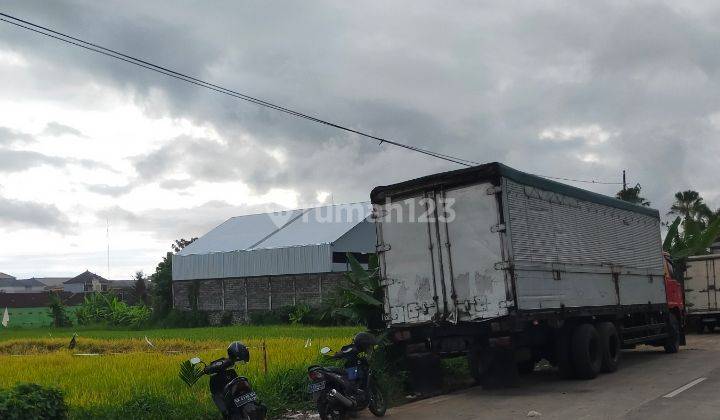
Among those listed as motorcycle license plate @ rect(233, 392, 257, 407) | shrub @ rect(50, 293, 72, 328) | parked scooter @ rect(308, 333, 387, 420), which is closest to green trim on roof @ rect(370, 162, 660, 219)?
parked scooter @ rect(308, 333, 387, 420)

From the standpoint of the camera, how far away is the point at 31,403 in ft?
27.1

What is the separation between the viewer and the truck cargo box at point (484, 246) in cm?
1151

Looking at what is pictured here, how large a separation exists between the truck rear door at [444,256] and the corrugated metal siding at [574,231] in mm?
460

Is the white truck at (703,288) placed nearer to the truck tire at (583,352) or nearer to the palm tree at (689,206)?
the truck tire at (583,352)

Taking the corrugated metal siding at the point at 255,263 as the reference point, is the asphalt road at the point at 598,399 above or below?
below

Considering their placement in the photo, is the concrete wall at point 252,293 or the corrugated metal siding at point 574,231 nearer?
the corrugated metal siding at point 574,231

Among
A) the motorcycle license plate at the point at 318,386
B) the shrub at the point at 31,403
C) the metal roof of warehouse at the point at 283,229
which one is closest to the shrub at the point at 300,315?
the metal roof of warehouse at the point at 283,229

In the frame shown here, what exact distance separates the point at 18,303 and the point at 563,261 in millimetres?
89324

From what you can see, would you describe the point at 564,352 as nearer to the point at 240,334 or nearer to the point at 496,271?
the point at 496,271

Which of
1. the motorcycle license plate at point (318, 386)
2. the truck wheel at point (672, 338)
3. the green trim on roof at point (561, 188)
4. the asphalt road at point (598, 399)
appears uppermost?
the green trim on roof at point (561, 188)

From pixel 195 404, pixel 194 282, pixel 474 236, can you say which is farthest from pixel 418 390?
pixel 194 282

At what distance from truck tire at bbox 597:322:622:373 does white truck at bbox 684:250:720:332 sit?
12810 mm

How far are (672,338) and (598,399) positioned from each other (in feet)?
28.8

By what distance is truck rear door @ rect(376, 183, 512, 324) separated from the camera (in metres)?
11.5
